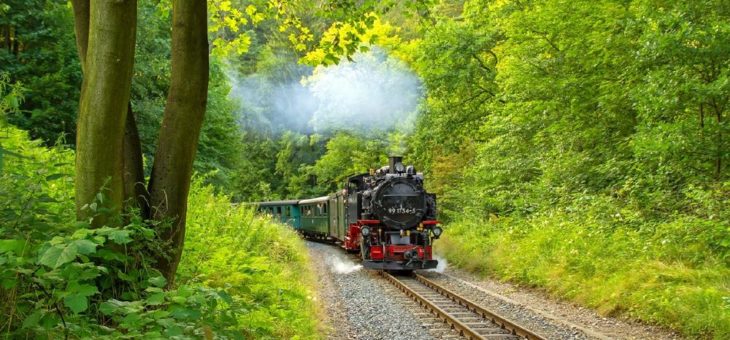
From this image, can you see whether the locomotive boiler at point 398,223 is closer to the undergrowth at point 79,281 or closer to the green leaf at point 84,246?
the undergrowth at point 79,281

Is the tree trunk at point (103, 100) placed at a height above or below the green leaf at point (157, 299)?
above

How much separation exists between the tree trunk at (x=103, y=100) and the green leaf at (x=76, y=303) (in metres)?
0.91

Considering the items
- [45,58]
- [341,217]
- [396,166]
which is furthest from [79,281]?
[341,217]

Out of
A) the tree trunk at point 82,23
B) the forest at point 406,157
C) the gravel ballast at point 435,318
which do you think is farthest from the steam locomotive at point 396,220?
the tree trunk at point 82,23

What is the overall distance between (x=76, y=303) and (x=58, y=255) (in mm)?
210

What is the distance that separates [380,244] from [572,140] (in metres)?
5.44

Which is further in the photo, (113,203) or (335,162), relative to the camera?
(335,162)

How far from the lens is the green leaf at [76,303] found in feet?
7.71

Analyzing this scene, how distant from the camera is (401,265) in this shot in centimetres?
1442

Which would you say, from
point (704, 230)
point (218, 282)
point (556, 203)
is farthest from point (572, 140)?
point (218, 282)

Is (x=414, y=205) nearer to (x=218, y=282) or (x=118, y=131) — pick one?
(x=218, y=282)

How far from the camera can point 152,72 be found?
55.8 ft

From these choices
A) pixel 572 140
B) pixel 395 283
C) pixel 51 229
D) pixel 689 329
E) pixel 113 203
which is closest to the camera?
pixel 51 229

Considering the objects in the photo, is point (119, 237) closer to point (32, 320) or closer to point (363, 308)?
point (32, 320)
